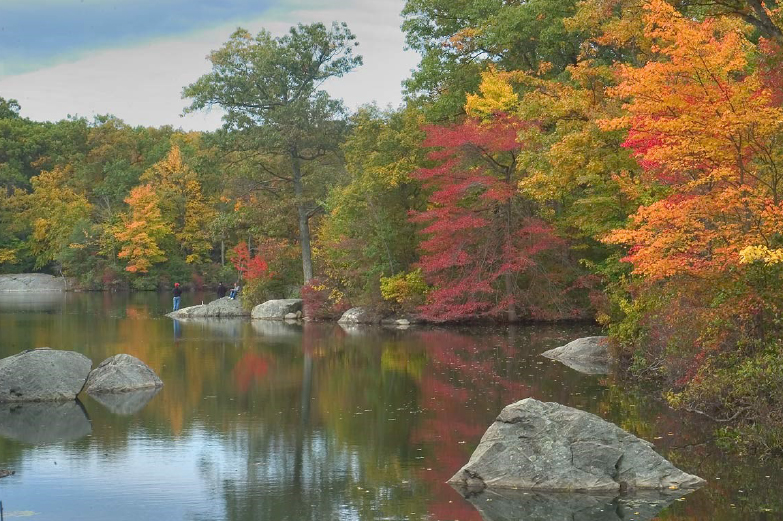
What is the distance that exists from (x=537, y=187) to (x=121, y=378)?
1109cm

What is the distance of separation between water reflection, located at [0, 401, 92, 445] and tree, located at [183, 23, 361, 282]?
75.6 ft

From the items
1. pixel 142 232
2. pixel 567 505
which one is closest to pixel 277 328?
pixel 567 505

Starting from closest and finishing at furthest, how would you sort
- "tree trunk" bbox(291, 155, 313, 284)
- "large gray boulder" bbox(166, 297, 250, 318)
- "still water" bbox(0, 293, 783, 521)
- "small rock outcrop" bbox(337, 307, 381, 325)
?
"still water" bbox(0, 293, 783, 521), "small rock outcrop" bbox(337, 307, 381, 325), "large gray boulder" bbox(166, 297, 250, 318), "tree trunk" bbox(291, 155, 313, 284)

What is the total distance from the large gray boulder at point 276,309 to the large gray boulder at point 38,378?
765 inches

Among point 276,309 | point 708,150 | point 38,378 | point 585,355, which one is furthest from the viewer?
point 276,309

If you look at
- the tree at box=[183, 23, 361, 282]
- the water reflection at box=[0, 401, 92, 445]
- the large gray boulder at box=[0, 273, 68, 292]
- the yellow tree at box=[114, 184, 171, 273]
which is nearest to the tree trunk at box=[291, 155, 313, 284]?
the tree at box=[183, 23, 361, 282]

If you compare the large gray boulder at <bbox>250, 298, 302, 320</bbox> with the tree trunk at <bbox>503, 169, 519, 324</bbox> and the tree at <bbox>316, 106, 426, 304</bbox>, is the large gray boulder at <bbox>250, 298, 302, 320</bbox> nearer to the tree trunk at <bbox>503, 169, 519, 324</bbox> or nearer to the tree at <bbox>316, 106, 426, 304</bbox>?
the tree at <bbox>316, 106, 426, 304</bbox>

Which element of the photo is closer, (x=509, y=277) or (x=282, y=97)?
(x=509, y=277)

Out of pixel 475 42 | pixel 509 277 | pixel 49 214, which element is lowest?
pixel 509 277

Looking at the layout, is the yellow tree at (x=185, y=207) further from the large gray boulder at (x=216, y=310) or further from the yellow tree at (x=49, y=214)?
the large gray boulder at (x=216, y=310)

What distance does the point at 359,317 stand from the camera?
31.8 metres

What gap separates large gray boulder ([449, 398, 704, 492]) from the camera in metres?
9.30

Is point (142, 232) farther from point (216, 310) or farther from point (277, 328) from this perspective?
point (277, 328)

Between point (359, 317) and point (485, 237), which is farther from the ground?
point (485, 237)
